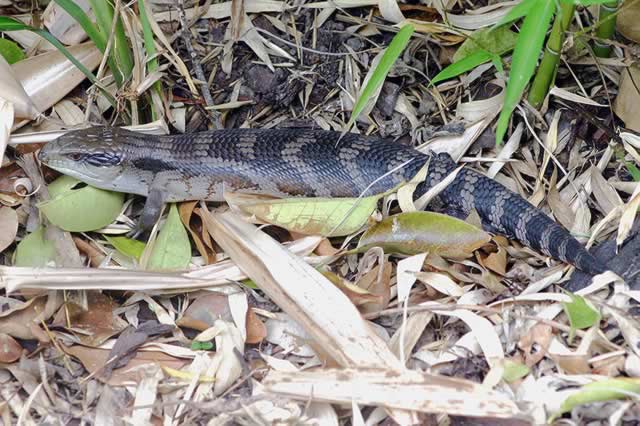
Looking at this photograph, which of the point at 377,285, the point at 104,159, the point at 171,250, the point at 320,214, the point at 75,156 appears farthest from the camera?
the point at 104,159

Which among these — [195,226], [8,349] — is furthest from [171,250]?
[8,349]

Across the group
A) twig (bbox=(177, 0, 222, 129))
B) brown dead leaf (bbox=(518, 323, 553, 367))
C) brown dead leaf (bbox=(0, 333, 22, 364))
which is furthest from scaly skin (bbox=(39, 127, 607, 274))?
brown dead leaf (bbox=(0, 333, 22, 364))

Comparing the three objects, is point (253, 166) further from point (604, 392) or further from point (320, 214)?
point (604, 392)

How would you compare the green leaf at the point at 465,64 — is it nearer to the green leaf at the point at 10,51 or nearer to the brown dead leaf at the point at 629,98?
the brown dead leaf at the point at 629,98

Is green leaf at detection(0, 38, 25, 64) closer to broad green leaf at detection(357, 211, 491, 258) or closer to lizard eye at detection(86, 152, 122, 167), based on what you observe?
lizard eye at detection(86, 152, 122, 167)

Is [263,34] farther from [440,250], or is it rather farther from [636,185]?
[636,185]

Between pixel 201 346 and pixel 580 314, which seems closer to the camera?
pixel 580 314
